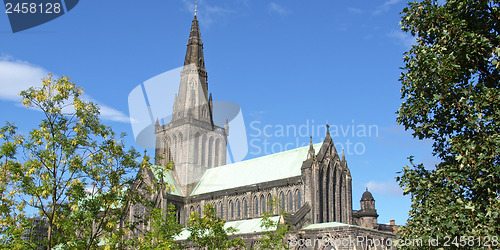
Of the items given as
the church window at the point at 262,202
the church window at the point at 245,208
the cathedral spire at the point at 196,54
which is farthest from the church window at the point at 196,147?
the church window at the point at 262,202

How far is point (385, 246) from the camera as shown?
50.0 metres

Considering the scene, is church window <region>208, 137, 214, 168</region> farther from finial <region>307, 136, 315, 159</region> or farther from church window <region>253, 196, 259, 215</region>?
finial <region>307, 136, 315, 159</region>

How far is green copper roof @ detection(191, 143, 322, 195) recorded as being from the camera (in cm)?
6142

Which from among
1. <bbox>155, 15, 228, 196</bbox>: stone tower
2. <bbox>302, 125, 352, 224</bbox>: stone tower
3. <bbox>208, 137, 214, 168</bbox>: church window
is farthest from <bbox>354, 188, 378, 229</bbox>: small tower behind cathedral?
<bbox>302, 125, 352, 224</bbox>: stone tower

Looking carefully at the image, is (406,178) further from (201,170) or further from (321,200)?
(201,170)

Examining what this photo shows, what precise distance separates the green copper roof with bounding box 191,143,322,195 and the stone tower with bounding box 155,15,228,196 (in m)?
2.81

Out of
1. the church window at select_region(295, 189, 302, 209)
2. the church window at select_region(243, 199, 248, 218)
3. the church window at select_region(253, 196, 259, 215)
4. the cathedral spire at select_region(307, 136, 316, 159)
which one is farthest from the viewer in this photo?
the church window at select_region(243, 199, 248, 218)

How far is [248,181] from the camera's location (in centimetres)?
6475

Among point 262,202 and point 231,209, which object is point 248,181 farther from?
point 262,202

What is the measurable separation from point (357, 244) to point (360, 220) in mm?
43525

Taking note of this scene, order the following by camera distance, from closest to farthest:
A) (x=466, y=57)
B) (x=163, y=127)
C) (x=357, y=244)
→ (x=466, y=57) → (x=357, y=244) → (x=163, y=127)

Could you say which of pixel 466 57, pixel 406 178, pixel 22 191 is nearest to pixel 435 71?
pixel 466 57

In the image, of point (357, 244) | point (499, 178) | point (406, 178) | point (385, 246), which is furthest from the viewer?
point (385, 246)

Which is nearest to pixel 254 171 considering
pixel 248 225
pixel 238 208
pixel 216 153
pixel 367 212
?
pixel 238 208
